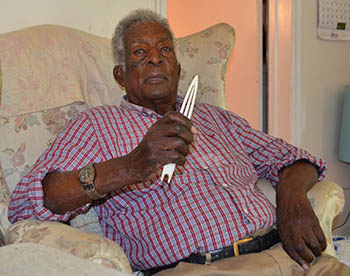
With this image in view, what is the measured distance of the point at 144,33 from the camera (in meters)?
1.53

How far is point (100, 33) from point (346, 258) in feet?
5.20

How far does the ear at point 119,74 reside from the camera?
159 centimetres

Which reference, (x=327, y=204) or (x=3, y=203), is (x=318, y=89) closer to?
(x=327, y=204)

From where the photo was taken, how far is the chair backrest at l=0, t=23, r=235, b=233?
1.35 metres

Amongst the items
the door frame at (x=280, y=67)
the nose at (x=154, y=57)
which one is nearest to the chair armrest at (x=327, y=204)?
the nose at (x=154, y=57)

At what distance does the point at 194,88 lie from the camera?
3.31 feet

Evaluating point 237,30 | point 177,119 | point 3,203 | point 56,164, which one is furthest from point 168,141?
point 237,30

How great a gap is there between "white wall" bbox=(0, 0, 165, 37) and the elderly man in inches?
14.7

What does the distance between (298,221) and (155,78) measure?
0.64 m

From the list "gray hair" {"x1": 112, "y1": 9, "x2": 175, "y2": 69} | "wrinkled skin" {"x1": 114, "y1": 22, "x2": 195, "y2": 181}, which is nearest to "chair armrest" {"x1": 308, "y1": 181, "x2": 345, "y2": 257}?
"wrinkled skin" {"x1": 114, "y1": 22, "x2": 195, "y2": 181}

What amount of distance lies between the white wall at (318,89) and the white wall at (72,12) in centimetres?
121

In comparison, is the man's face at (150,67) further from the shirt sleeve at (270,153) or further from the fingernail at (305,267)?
the fingernail at (305,267)

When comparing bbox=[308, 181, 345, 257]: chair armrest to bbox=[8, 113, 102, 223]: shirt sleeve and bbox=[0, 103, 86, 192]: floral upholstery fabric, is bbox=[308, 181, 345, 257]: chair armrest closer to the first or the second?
bbox=[8, 113, 102, 223]: shirt sleeve

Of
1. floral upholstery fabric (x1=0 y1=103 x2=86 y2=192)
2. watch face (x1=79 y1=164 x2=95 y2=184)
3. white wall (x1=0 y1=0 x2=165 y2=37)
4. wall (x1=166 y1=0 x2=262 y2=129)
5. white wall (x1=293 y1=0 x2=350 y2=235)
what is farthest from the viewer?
wall (x1=166 y1=0 x2=262 y2=129)
